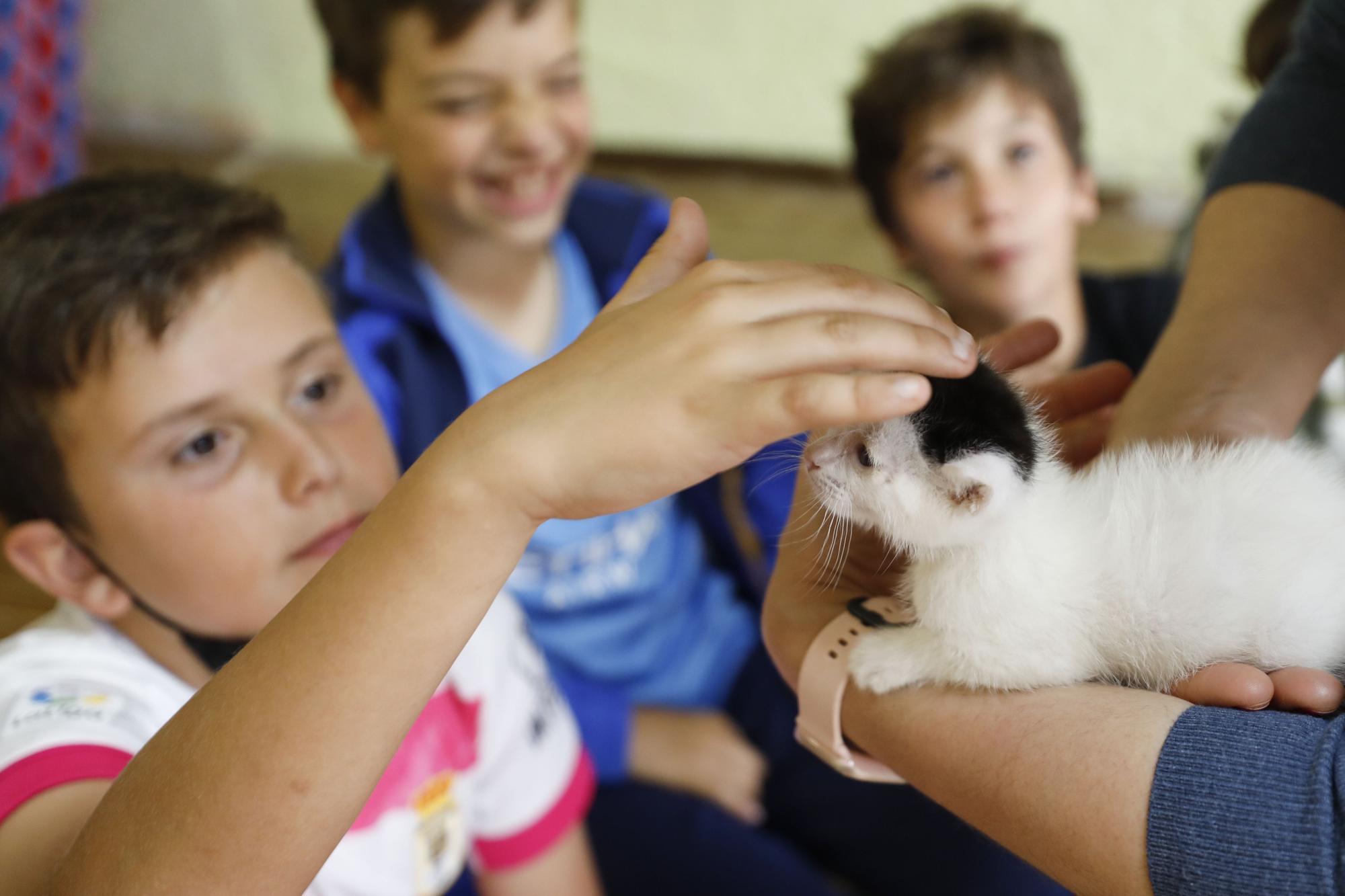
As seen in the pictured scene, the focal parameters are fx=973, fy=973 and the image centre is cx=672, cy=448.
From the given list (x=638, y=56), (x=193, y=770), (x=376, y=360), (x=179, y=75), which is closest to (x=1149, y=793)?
(x=193, y=770)

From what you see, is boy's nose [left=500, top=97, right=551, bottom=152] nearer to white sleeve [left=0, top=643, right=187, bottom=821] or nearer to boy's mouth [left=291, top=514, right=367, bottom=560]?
boy's mouth [left=291, top=514, right=367, bottom=560]

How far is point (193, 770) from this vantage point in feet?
1.80

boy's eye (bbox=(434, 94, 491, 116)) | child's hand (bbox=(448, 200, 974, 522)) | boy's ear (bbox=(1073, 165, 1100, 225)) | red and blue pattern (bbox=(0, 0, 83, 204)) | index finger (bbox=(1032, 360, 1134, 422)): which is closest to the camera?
child's hand (bbox=(448, 200, 974, 522))

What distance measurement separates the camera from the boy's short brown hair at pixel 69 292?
33.0 inches

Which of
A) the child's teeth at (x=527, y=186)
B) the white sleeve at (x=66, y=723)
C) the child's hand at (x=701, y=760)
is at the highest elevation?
the child's teeth at (x=527, y=186)

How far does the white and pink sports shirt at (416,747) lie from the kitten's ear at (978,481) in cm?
51

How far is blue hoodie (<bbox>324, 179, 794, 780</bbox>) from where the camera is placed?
1382mm

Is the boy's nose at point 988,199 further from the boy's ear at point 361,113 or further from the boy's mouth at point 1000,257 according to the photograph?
the boy's ear at point 361,113

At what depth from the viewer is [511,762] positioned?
3.47 ft

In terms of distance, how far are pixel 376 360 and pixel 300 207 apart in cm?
187

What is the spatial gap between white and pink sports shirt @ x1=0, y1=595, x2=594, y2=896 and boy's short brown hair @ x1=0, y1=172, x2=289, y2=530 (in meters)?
0.13

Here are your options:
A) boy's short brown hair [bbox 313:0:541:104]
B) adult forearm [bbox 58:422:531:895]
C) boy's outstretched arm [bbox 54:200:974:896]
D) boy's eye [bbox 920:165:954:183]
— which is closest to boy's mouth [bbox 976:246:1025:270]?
boy's eye [bbox 920:165:954:183]

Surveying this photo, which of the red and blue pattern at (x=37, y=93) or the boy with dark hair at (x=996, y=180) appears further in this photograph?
the red and blue pattern at (x=37, y=93)

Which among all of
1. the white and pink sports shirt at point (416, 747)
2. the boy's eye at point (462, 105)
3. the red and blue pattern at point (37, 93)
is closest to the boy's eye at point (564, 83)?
the boy's eye at point (462, 105)
